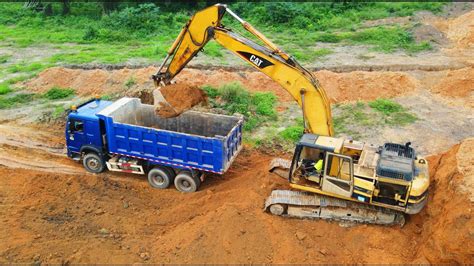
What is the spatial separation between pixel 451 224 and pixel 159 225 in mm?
6736

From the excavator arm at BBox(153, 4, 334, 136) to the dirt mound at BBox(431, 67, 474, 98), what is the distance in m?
9.35

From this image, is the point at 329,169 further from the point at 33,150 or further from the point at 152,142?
the point at 33,150

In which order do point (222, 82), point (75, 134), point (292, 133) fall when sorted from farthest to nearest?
point (222, 82) → point (292, 133) → point (75, 134)

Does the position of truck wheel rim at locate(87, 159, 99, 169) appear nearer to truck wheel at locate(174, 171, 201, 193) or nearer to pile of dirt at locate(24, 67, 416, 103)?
truck wheel at locate(174, 171, 201, 193)

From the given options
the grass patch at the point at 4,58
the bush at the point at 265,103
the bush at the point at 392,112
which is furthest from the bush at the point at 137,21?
the bush at the point at 392,112

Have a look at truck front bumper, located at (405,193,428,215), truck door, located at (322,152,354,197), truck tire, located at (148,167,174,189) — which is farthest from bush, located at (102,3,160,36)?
truck front bumper, located at (405,193,428,215)

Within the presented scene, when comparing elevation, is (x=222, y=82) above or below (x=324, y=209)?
above

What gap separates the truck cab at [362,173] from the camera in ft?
32.8

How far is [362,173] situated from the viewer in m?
10.5

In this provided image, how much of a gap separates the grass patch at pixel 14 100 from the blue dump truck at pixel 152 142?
608 centimetres

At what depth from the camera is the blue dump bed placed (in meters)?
12.3

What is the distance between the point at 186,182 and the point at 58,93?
9.22 metres

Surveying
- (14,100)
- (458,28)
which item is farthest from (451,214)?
(458,28)

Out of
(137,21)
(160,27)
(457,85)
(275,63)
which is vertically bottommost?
(457,85)
